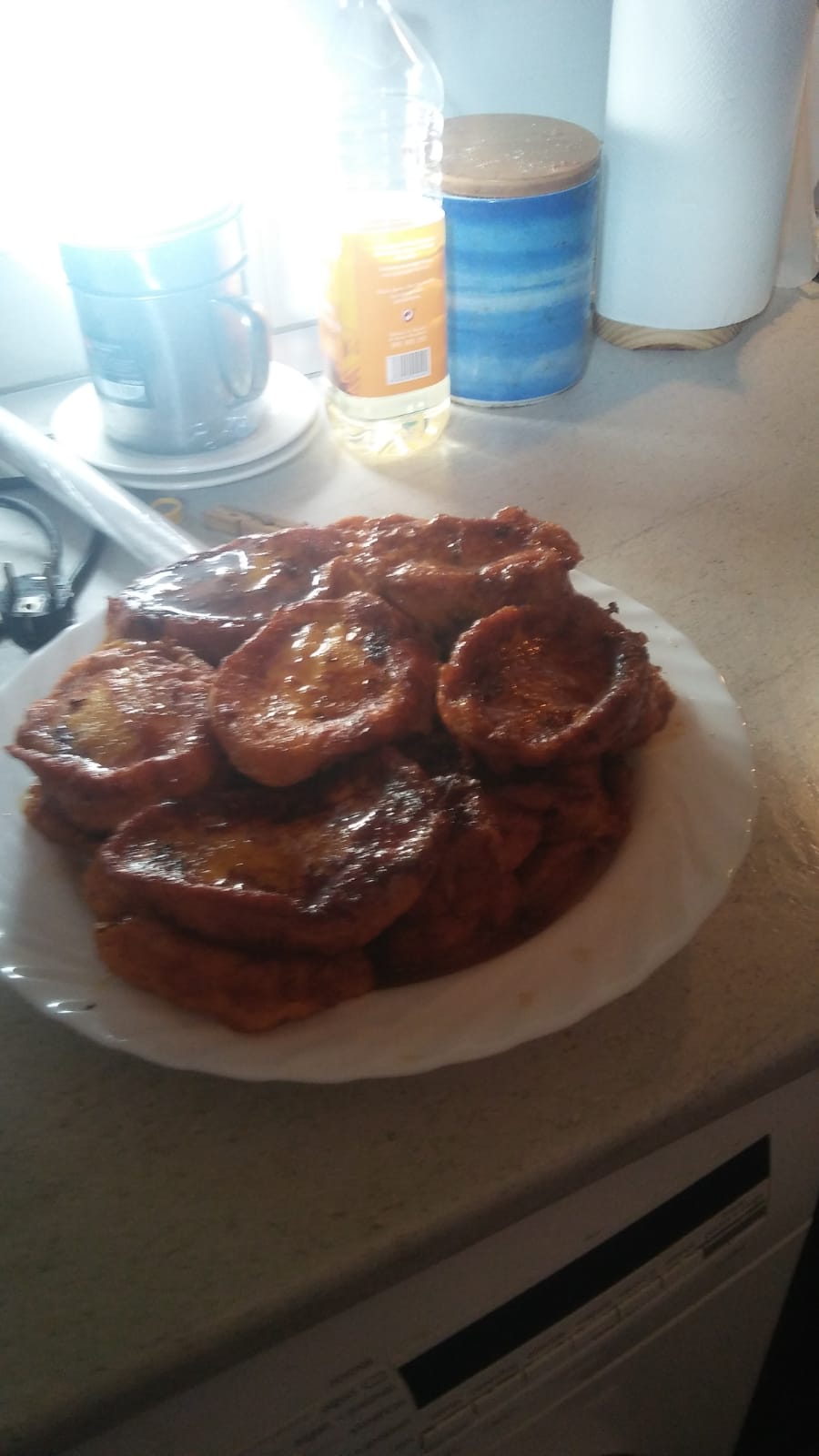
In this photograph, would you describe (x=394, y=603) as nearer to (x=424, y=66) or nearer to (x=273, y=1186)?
(x=273, y=1186)

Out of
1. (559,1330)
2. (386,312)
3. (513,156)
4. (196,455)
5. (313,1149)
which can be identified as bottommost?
(559,1330)

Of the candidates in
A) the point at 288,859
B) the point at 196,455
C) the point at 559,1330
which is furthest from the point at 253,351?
the point at 559,1330

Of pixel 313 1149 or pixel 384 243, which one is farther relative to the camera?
pixel 384 243

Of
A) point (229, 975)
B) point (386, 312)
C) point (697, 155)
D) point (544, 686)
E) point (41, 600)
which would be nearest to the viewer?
point (229, 975)

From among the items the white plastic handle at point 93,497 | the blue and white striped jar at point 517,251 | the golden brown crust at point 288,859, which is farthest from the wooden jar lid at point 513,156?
the golden brown crust at point 288,859

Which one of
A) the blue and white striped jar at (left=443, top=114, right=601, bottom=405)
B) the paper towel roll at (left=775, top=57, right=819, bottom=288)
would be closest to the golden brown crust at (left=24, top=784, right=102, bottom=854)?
the blue and white striped jar at (left=443, top=114, right=601, bottom=405)

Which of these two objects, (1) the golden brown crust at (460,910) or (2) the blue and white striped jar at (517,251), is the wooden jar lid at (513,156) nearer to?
(2) the blue and white striped jar at (517,251)

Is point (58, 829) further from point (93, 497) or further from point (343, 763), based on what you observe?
point (93, 497)

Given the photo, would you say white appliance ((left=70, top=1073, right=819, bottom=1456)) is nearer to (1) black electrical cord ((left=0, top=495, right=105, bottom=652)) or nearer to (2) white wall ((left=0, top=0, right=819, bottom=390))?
(1) black electrical cord ((left=0, top=495, right=105, bottom=652))
